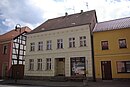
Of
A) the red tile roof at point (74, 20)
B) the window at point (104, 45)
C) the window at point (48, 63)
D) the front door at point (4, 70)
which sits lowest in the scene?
the front door at point (4, 70)

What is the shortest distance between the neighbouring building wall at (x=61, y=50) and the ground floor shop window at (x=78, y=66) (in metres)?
0.42

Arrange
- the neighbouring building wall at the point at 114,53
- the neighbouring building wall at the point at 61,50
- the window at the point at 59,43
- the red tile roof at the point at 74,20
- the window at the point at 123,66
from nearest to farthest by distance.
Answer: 1. the window at the point at 123,66
2. the neighbouring building wall at the point at 114,53
3. the neighbouring building wall at the point at 61,50
4. the red tile roof at the point at 74,20
5. the window at the point at 59,43

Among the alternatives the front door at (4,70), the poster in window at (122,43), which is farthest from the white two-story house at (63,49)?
the front door at (4,70)

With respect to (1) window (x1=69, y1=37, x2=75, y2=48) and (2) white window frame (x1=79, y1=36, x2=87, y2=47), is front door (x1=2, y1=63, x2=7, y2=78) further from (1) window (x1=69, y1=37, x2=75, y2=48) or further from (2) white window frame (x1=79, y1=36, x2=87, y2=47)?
(2) white window frame (x1=79, y1=36, x2=87, y2=47)

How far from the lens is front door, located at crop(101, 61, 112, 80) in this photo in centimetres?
2078

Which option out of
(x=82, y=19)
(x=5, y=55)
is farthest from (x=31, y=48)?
(x=82, y=19)

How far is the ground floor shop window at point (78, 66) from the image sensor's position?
2212 centimetres

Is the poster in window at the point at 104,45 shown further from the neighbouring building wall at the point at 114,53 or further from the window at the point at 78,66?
the window at the point at 78,66

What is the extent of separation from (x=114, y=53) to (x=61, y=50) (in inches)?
304

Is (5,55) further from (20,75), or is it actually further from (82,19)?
(82,19)

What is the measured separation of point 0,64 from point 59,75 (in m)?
12.4

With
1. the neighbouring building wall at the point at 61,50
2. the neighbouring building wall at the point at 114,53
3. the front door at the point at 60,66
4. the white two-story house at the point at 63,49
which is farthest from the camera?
the front door at the point at 60,66

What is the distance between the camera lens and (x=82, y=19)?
2525 centimetres

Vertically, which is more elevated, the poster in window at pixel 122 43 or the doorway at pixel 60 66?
the poster in window at pixel 122 43
